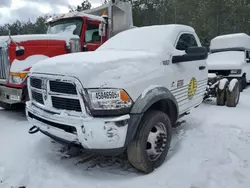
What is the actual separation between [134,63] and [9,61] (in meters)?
3.50

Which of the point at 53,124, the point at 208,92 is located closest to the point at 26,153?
the point at 53,124

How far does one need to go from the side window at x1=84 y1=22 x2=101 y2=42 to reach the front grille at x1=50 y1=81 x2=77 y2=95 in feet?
13.6

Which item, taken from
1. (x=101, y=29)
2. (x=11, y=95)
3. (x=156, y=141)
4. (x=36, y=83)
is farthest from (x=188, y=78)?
(x=11, y=95)

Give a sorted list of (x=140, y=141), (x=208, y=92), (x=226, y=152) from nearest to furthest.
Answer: (x=140, y=141)
(x=226, y=152)
(x=208, y=92)

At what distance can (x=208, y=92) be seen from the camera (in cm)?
690

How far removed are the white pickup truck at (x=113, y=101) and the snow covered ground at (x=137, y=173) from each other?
28 centimetres

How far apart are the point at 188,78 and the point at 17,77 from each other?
3.57 metres

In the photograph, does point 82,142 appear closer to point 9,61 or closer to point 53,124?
point 53,124

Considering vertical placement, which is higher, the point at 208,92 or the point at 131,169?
the point at 208,92

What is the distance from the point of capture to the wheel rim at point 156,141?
324 cm

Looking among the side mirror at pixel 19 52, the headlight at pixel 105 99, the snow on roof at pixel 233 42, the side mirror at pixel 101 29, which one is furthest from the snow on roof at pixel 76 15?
the snow on roof at pixel 233 42

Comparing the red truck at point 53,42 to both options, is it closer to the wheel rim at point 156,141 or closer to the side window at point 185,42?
the side window at point 185,42

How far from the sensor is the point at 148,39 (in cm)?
418

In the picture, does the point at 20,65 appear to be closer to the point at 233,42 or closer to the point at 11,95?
the point at 11,95
